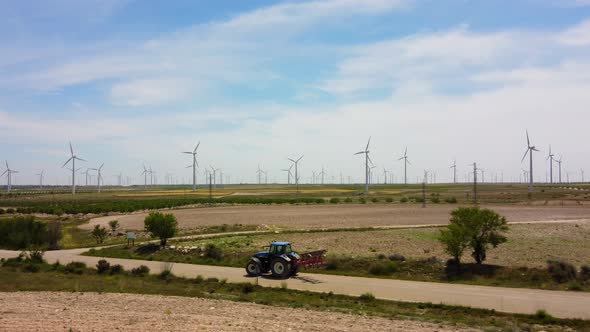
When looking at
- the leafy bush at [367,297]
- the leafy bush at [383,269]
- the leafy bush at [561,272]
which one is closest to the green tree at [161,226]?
the leafy bush at [383,269]

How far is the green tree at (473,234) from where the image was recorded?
30.9 m

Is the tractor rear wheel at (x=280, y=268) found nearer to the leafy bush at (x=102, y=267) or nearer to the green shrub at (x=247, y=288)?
the green shrub at (x=247, y=288)

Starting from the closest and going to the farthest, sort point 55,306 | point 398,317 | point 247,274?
point 398,317, point 55,306, point 247,274

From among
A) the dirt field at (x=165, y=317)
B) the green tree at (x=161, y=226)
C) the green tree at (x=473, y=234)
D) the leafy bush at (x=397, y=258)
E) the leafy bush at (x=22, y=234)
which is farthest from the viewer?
the leafy bush at (x=22, y=234)

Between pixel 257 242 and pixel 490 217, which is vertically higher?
pixel 490 217

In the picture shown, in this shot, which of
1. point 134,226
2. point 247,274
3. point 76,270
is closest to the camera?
point 247,274

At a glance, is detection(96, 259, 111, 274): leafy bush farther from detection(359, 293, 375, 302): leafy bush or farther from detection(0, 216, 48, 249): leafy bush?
detection(0, 216, 48, 249): leafy bush

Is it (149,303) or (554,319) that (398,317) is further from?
(149,303)

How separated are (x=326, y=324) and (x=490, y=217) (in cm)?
1862

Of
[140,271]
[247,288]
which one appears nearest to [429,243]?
[247,288]

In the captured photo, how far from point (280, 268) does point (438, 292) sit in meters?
8.60

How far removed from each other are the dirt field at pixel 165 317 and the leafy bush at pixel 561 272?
471 inches

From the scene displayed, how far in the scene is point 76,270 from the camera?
1247 inches

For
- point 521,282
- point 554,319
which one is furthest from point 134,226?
point 554,319
